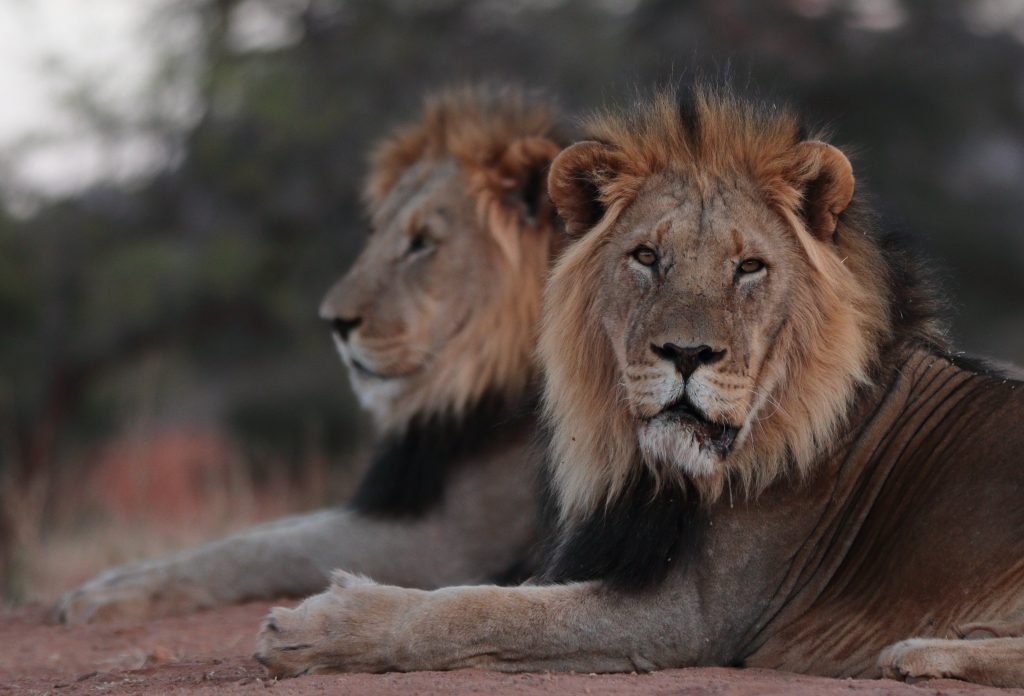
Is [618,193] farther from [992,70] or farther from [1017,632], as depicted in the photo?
[992,70]

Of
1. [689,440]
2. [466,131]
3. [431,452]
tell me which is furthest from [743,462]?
[466,131]

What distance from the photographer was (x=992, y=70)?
16.9 metres

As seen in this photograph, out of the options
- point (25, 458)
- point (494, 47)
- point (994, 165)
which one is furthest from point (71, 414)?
point (994, 165)

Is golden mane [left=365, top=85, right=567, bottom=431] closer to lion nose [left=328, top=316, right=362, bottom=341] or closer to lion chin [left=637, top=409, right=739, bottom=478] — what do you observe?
lion nose [left=328, top=316, right=362, bottom=341]

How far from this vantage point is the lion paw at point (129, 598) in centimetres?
536

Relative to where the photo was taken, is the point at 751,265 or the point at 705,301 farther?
the point at 751,265

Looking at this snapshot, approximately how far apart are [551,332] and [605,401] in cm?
28

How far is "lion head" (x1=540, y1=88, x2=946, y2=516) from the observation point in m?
3.65

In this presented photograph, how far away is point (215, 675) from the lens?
13.1 ft

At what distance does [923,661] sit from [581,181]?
1594 millimetres

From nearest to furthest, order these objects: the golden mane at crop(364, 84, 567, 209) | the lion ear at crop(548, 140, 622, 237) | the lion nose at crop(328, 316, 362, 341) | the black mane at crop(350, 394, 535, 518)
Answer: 1. the lion ear at crop(548, 140, 622, 237)
2. the black mane at crop(350, 394, 535, 518)
3. the lion nose at crop(328, 316, 362, 341)
4. the golden mane at crop(364, 84, 567, 209)

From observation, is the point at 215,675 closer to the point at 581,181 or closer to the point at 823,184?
the point at 581,181

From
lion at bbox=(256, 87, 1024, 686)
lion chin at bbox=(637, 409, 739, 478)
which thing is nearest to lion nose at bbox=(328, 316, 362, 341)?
lion at bbox=(256, 87, 1024, 686)

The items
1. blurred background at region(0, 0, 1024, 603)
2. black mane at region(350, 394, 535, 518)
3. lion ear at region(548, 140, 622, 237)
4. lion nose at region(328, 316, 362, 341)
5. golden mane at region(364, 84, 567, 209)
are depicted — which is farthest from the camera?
blurred background at region(0, 0, 1024, 603)
